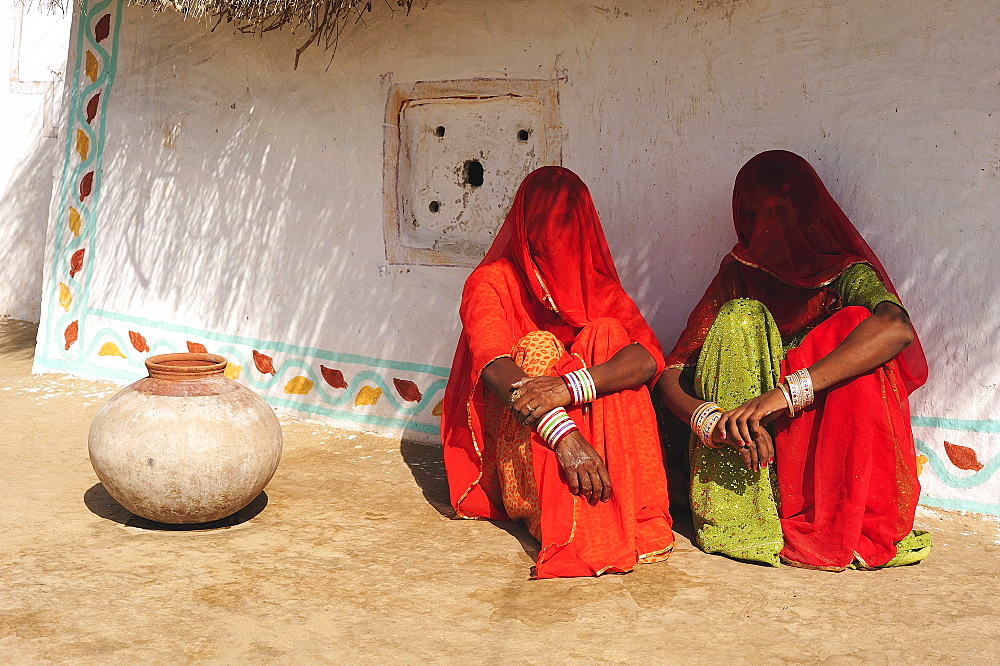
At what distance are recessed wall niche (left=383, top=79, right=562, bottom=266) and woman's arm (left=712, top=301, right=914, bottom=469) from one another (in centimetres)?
175

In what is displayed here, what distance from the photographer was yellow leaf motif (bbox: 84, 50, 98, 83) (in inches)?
247

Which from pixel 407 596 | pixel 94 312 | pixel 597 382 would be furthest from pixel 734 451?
pixel 94 312

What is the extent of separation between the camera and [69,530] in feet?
12.3

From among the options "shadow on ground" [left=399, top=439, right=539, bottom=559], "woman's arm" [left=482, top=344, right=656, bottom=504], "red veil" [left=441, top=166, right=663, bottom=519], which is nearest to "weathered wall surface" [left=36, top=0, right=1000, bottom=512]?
"shadow on ground" [left=399, top=439, right=539, bottom=559]

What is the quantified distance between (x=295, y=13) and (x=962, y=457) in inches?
149

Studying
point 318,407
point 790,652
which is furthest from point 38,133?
point 790,652

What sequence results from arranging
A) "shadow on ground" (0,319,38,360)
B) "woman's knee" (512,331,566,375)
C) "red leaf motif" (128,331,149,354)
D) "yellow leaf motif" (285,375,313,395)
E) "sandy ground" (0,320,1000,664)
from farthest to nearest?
"shadow on ground" (0,319,38,360)
"red leaf motif" (128,331,149,354)
"yellow leaf motif" (285,375,313,395)
"woman's knee" (512,331,566,375)
"sandy ground" (0,320,1000,664)

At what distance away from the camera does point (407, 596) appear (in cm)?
322

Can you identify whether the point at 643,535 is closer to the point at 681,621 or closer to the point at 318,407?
the point at 681,621

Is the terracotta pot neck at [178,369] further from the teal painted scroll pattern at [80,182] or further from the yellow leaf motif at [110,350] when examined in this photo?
the teal painted scroll pattern at [80,182]

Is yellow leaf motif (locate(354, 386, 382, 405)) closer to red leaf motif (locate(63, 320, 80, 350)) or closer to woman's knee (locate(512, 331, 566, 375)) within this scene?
woman's knee (locate(512, 331, 566, 375))

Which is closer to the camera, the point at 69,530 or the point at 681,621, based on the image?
the point at 681,621

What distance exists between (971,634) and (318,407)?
345cm

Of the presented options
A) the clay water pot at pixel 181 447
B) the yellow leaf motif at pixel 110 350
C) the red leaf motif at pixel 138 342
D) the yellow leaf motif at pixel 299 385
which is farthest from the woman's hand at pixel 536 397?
the yellow leaf motif at pixel 110 350
